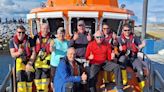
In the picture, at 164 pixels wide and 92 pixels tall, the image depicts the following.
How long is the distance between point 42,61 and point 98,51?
112 cm

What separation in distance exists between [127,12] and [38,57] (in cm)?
425

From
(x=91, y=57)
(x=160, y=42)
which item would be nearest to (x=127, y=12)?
(x=91, y=57)

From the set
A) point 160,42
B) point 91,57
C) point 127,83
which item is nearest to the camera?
point 91,57

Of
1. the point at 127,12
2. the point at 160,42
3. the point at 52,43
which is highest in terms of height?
the point at 127,12

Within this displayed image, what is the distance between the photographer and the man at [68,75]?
212 inches

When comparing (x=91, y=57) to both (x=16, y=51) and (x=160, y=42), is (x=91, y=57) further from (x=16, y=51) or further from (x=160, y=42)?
(x=160, y=42)

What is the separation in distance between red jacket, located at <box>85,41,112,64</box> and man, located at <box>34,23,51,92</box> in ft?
2.75

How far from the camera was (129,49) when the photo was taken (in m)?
6.50

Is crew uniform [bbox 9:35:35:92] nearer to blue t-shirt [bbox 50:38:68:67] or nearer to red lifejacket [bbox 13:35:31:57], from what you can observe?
red lifejacket [bbox 13:35:31:57]

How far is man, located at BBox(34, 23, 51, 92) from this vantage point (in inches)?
247

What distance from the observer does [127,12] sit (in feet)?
32.2

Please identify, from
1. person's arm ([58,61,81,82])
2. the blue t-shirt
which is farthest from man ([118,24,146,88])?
person's arm ([58,61,81,82])

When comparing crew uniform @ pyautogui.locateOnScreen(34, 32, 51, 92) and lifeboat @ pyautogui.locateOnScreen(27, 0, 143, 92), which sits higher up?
lifeboat @ pyautogui.locateOnScreen(27, 0, 143, 92)

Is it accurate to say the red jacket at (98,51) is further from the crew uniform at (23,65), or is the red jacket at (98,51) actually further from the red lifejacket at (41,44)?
the crew uniform at (23,65)
